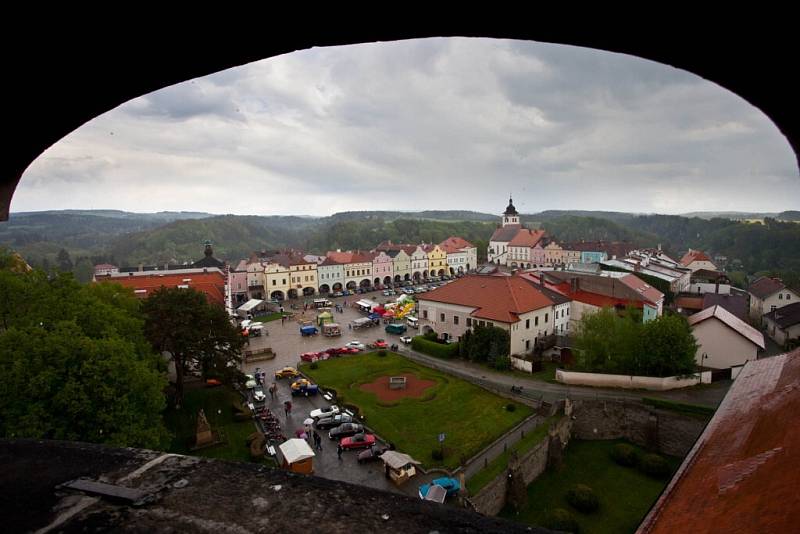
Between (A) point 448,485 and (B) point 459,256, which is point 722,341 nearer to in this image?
(A) point 448,485

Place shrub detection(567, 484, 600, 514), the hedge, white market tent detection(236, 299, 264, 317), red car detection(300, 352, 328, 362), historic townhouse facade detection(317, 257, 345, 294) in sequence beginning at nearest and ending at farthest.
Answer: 1. shrub detection(567, 484, 600, 514)
2. the hedge
3. red car detection(300, 352, 328, 362)
4. white market tent detection(236, 299, 264, 317)
5. historic townhouse facade detection(317, 257, 345, 294)

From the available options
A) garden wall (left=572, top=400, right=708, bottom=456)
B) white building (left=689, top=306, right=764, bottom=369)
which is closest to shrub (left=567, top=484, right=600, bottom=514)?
garden wall (left=572, top=400, right=708, bottom=456)

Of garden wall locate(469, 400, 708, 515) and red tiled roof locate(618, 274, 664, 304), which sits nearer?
garden wall locate(469, 400, 708, 515)

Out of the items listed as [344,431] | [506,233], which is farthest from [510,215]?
[344,431]

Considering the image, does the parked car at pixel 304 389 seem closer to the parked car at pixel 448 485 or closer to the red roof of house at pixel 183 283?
the parked car at pixel 448 485

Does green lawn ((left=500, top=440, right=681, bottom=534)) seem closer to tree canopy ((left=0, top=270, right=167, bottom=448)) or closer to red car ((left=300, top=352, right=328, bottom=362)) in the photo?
tree canopy ((left=0, top=270, right=167, bottom=448))

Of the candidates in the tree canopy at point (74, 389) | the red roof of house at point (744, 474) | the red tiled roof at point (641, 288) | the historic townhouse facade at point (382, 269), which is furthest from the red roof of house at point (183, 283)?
the red tiled roof at point (641, 288)

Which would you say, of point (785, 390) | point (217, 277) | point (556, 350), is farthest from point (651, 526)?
point (217, 277)
